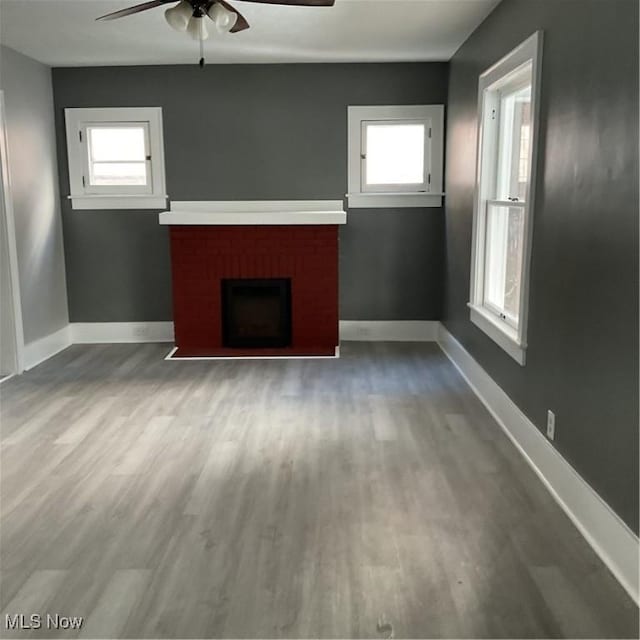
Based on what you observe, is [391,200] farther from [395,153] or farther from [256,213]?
[256,213]

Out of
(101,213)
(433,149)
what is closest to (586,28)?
(433,149)

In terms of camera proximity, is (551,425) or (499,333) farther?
(499,333)

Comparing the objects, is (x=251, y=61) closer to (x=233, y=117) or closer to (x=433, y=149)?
(x=233, y=117)

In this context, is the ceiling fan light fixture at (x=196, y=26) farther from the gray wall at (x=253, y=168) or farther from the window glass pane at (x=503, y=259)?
the gray wall at (x=253, y=168)

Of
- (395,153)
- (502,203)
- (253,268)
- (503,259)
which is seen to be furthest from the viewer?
(395,153)

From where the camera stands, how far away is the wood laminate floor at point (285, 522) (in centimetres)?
209

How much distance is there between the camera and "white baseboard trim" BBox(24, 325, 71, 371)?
5223 millimetres

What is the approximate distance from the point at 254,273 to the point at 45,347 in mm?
1882

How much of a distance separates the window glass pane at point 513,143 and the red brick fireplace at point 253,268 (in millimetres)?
1693

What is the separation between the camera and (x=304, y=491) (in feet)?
9.71

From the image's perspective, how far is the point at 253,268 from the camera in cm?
570

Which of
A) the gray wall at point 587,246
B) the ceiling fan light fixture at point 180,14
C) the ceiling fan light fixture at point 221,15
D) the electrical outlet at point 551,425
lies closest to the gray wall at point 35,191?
the ceiling fan light fixture at point 180,14

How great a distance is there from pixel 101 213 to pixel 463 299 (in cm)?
333

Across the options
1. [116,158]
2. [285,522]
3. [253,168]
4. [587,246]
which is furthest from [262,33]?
[285,522]
